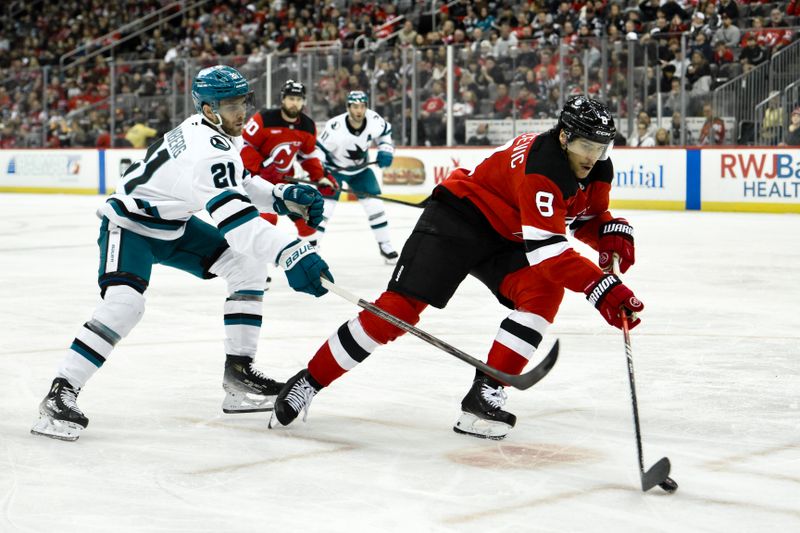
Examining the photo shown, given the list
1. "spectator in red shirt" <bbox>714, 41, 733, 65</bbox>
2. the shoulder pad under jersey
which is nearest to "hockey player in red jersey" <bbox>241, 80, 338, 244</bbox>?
the shoulder pad under jersey

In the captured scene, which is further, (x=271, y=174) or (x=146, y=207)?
(x=271, y=174)

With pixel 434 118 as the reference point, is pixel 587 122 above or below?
above

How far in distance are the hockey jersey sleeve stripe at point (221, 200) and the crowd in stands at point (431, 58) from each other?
35.0 feet

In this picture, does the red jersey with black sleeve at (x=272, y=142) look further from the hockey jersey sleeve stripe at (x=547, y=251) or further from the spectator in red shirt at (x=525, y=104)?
the spectator in red shirt at (x=525, y=104)

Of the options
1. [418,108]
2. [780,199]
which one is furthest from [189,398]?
[418,108]

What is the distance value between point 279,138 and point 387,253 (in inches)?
47.6

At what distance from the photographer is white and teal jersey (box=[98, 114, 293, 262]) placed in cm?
347

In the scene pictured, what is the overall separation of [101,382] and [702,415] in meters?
2.11

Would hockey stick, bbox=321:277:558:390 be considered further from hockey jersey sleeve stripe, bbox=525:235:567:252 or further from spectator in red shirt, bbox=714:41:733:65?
spectator in red shirt, bbox=714:41:733:65

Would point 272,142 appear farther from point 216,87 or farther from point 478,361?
point 478,361

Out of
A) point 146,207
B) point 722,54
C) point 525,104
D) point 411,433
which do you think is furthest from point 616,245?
point 525,104

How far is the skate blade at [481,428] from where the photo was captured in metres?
3.50

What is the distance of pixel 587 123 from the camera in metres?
3.27

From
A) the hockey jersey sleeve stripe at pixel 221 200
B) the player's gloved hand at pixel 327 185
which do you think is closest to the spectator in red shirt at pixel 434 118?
the player's gloved hand at pixel 327 185
